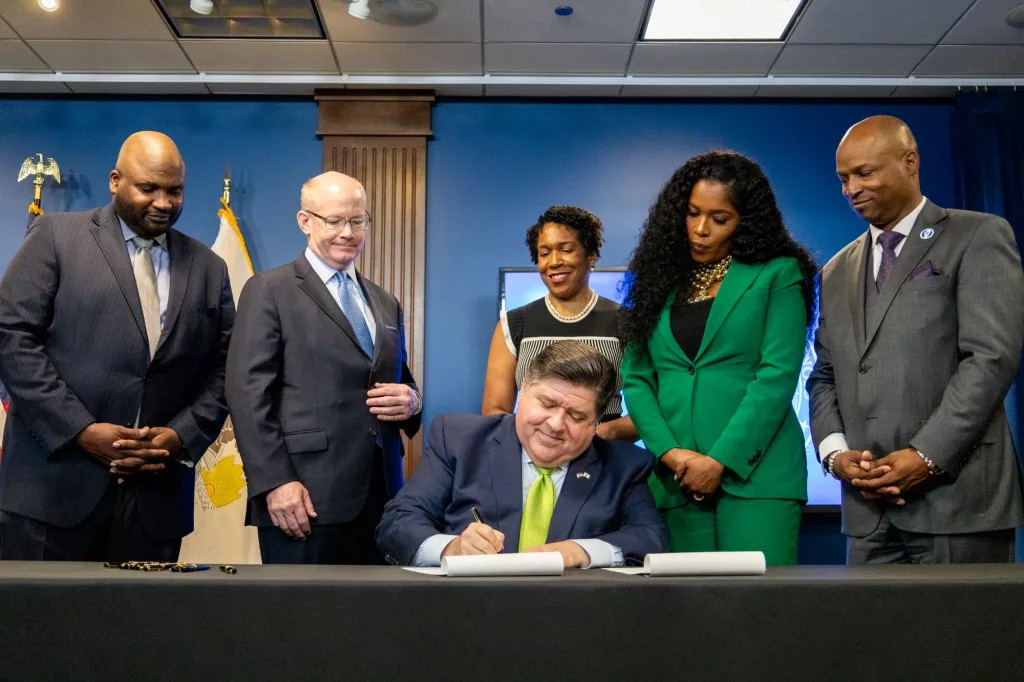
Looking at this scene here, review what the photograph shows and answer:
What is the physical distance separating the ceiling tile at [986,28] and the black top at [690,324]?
2690 mm

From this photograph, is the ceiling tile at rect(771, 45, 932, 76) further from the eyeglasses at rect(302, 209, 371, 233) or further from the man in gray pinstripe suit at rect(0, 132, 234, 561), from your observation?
the man in gray pinstripe suit at rect(0, 132, 234, 561)

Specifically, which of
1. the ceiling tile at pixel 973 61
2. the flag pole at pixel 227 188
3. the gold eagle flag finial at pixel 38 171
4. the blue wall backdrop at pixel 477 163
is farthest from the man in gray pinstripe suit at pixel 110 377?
the ceiling tile at pixel 973 61

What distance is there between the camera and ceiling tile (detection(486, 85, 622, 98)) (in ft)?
15.7

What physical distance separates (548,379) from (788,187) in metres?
3.43

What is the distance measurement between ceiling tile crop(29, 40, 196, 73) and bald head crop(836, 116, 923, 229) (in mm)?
3410

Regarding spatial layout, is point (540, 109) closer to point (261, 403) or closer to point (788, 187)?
point (788, 187)

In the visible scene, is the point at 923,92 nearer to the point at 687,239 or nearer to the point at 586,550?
the point at 687,239

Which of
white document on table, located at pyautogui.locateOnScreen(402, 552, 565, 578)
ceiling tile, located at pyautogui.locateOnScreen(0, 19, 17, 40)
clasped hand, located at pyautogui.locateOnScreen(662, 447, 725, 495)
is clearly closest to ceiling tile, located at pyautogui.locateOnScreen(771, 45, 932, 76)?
clasped hand, located at pyautogui.locateOnScreen(662, 447, 725, 495)

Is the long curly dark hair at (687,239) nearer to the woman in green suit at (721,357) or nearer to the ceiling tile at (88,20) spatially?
the woman in green suit at (721,357)

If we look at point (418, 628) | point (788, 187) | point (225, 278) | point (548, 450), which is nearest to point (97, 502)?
point (225, 278)

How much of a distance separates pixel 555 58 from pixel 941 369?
9.49 ft

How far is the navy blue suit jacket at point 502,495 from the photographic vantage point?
1850mm

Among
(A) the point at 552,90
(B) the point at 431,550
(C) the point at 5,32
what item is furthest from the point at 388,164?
(B) the point at 431,550

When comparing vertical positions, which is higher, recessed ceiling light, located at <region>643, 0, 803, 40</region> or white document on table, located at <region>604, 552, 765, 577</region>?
recessed ceiling light, located at <region>643, 0, 803, 40</region>
